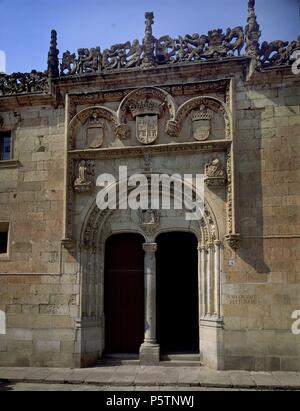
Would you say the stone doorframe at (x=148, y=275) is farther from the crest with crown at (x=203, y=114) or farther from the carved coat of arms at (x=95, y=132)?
the crest with crown at (x=203, y=114)

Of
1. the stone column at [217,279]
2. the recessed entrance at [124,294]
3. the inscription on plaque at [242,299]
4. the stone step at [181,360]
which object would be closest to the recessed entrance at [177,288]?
the recessed entrance at [124,294]

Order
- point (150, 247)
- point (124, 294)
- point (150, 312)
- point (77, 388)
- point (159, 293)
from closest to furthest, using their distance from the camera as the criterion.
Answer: point (77, 388), point (150, 312), point (150, 247), point (124, 294), point (159, 293)

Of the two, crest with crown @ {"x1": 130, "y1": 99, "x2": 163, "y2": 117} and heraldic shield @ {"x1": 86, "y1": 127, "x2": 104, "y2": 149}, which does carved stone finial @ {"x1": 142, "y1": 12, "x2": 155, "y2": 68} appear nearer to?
crest with crown @ {"x1": 130, "y1": 99, "x2": 163, "y2": 117}

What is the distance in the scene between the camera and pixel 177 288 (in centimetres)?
1027

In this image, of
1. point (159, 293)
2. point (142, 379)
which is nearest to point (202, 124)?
point (159, 293)

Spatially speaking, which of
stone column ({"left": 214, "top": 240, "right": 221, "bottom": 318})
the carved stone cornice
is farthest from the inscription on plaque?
the carved stone cornice

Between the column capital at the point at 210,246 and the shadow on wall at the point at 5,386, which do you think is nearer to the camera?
the shadow on wall at the point at 5,386

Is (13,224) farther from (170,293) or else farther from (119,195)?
(170,293)

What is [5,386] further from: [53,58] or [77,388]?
[53,58]

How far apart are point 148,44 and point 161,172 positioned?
284cm

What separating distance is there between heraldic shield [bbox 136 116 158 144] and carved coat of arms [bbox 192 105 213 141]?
84 centimetres

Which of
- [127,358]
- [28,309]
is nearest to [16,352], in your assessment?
[28,309]

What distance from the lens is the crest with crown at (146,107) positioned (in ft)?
31.4

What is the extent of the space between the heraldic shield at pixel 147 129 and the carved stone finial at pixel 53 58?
230 centimetres
